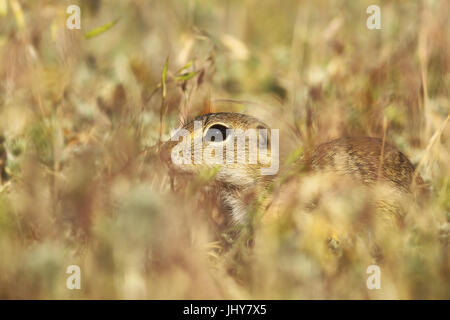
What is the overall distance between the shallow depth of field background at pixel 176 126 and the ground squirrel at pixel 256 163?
3.5 inches

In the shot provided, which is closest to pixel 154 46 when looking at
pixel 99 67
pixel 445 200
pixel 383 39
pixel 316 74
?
pixel 99 67

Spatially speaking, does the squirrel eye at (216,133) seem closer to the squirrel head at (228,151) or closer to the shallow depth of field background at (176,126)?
the squirrel head at (228,151)

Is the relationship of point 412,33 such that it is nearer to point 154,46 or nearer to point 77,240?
point 154,46

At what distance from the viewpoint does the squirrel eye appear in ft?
7.36

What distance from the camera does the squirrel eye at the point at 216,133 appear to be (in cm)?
224

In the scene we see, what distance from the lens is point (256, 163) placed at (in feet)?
7.61

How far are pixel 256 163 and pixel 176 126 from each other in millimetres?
395

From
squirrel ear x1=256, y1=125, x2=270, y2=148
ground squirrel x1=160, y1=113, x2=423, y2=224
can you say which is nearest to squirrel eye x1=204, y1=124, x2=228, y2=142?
ground squirrel x1=160, y1=113, x2=423, y2=224

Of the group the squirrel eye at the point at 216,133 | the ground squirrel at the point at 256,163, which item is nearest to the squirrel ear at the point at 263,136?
the ground squirrel at the point at 256,163

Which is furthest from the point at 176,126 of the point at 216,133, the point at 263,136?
the point at 263,136

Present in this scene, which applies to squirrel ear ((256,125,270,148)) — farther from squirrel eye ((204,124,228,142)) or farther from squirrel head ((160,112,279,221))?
squirrel eye ((204,124,228,142))

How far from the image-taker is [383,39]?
3.48m

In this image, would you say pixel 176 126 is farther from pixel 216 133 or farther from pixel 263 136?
pixel 263 136

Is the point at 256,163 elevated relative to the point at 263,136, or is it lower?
lower
